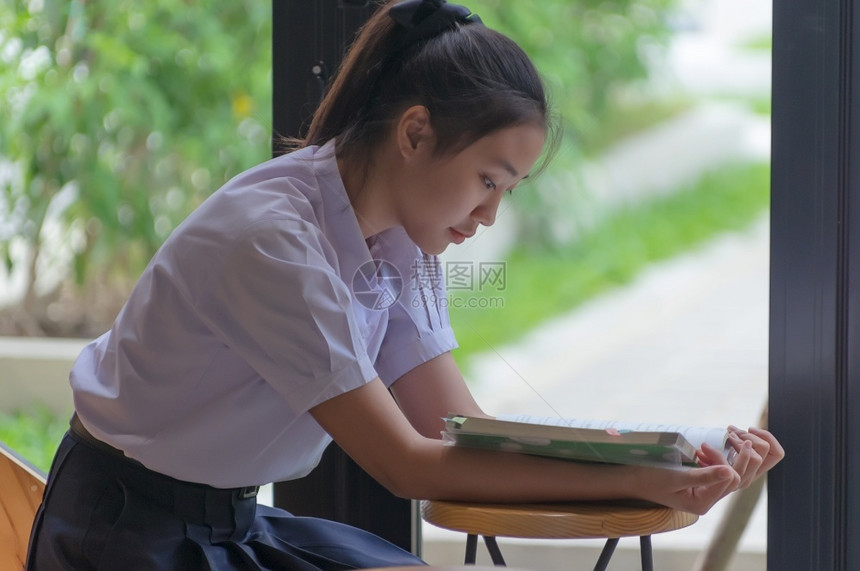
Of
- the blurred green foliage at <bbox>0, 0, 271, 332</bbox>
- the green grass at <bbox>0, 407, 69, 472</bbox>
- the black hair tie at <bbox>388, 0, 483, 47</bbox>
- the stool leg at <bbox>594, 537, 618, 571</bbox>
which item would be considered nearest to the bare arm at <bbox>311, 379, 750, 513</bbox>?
the stool leg at <bbox>594, 537, 618, 571</bbox>

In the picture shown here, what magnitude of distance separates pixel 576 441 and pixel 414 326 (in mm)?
296

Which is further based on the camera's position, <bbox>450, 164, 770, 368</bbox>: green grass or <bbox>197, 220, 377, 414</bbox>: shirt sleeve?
<bbox>450, 164, 770, 368</bbox>: green grass

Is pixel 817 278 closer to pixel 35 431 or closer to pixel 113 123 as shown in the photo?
pixel 113 123

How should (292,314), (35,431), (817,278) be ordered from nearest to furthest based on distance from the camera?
(292,314)
(817,278)
(35,431)

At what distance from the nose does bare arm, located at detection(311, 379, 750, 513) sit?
22 centimetres

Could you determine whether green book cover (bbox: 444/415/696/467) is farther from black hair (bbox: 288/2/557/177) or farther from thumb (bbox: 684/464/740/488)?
black hair (bbox: 288/2/557/177)

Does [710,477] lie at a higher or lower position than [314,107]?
lower

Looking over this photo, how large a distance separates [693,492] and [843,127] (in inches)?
23.6

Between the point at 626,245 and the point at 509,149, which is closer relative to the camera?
the point at 509,149

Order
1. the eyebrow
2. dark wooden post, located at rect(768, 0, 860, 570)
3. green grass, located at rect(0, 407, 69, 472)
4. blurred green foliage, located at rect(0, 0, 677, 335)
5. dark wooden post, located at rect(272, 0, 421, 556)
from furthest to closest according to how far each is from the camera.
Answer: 1. green grass, located at rect(0, 407, 69, 472)
2. blurred green foliage, located at rect(0, 0, 677, 335)
3. dark wooden post, located at rect(272, 0, 421, 556)
4. dark wooden post, located at rect(768, 0, 860, 570)
5. the eyebrow

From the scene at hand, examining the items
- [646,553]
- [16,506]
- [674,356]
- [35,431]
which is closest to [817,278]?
[674,356]

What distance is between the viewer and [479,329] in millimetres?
1188

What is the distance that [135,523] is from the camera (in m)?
0.96

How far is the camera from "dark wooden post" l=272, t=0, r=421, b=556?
1.44m
